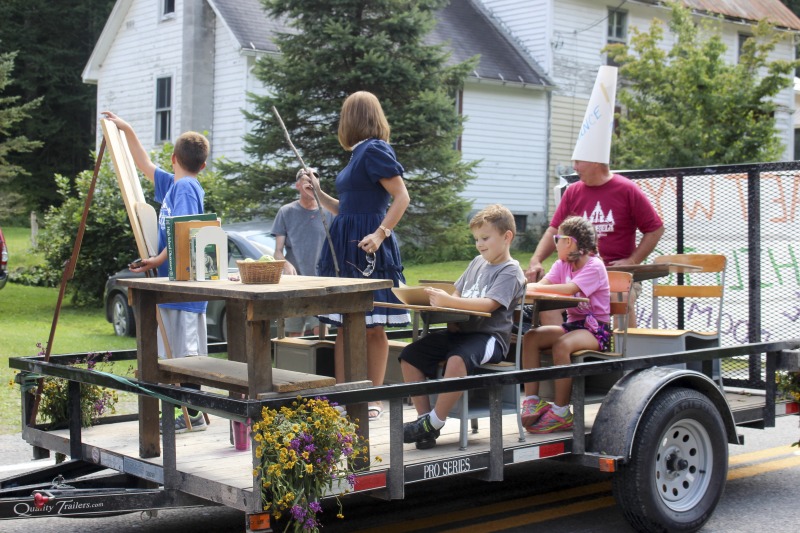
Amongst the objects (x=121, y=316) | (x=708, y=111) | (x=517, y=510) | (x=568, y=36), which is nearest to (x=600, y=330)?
(x=517, y=510)

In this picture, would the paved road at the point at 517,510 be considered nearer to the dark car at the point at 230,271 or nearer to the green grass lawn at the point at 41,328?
the green grass lawn at the point at 41,328

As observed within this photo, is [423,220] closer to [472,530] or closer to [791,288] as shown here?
[791,288]

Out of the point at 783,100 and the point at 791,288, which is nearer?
the point at 791,288

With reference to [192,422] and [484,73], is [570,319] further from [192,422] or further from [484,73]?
[484,73]

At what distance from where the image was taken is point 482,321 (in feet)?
18.1

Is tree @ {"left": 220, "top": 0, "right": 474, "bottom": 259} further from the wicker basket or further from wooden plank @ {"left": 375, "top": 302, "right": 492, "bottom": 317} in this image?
the wicker basket

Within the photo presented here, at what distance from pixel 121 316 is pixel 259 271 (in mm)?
10245

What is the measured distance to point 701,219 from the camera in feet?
24.9

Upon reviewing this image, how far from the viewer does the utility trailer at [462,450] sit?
168 inches

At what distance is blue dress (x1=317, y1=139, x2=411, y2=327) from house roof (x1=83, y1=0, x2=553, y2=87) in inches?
729

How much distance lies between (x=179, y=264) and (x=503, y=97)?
76.8 feet

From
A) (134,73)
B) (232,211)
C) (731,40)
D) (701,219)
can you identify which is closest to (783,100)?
(731,40)

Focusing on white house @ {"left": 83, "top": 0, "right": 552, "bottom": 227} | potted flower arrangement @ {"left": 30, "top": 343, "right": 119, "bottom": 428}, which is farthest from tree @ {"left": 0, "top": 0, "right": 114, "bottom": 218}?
potted flower arrangement @ {"left": 30, "top": 343, "right": 119, "bottom": 428}

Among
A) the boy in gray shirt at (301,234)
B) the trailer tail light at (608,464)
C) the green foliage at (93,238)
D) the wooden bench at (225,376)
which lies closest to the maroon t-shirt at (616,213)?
the trailer tail light at (608,464)
